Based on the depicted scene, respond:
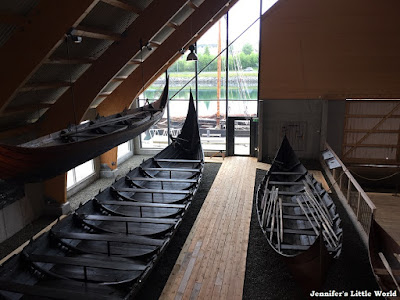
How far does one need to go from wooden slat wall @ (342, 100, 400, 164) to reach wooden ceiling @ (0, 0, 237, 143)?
545 centimetres

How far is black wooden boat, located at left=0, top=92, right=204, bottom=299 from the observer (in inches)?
154

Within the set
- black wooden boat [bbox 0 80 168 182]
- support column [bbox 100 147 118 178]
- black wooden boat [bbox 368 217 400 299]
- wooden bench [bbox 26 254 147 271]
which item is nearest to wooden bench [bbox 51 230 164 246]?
wooden bench [bbox 26 254 147 271]

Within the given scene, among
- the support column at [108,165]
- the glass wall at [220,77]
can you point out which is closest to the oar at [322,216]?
the glass wall at [220,77]

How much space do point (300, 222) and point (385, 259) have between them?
5.02 ft

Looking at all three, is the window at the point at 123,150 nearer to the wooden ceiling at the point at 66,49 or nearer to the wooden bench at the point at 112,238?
the wooden ceiling at the point at 66,49

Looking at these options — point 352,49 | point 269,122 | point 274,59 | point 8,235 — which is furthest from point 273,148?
point 8,235

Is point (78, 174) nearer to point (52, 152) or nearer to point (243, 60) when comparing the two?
point (52, 152)

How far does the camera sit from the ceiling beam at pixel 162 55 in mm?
8648

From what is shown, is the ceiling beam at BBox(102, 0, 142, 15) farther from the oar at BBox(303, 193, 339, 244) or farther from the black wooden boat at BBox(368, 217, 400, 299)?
the black wooden boat at BBox(368, 217, 400, 299)

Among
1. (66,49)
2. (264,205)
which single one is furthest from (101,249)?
(66,49)

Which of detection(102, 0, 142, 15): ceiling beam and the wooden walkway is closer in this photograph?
the wooden walkway

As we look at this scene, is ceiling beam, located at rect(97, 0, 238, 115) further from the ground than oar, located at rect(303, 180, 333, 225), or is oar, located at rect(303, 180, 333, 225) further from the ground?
ceiling beam, located at rect(97, 0, 238, 115)

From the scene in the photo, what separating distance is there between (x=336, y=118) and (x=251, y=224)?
5621 mm

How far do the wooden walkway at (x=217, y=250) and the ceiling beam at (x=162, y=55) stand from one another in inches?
145
